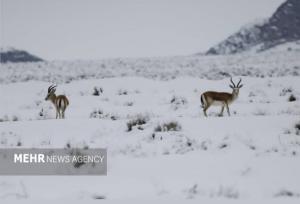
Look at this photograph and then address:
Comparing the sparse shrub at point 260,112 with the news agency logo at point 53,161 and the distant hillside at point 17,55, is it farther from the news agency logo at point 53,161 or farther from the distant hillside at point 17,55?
the distant hillside at point 17,55

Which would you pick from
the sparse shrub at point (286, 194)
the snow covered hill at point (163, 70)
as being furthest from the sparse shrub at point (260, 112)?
the snow covered hill at point (163, 70)

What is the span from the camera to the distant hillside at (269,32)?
315ft

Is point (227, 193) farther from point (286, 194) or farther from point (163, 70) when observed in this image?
point (163, 70)

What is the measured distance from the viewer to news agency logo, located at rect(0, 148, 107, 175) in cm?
812

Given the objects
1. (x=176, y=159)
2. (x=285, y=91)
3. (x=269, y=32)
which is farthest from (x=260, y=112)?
(x=269, y=32)

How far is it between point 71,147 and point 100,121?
10.1ft

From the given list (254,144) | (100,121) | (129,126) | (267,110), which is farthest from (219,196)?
(267,110)

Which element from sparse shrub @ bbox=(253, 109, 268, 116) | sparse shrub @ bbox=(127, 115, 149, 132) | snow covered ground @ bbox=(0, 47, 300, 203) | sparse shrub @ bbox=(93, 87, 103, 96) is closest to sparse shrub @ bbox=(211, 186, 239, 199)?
snow covered ground @ bbox=(0, 47, 300, 203)

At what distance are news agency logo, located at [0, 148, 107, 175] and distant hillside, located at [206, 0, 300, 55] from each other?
8410cm

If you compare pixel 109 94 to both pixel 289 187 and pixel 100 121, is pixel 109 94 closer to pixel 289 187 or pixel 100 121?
pixel 100 121

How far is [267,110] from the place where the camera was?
592 inches

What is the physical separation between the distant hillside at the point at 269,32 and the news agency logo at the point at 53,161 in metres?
84.1

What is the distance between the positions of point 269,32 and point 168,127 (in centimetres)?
9646

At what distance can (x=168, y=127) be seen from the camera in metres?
11.2
